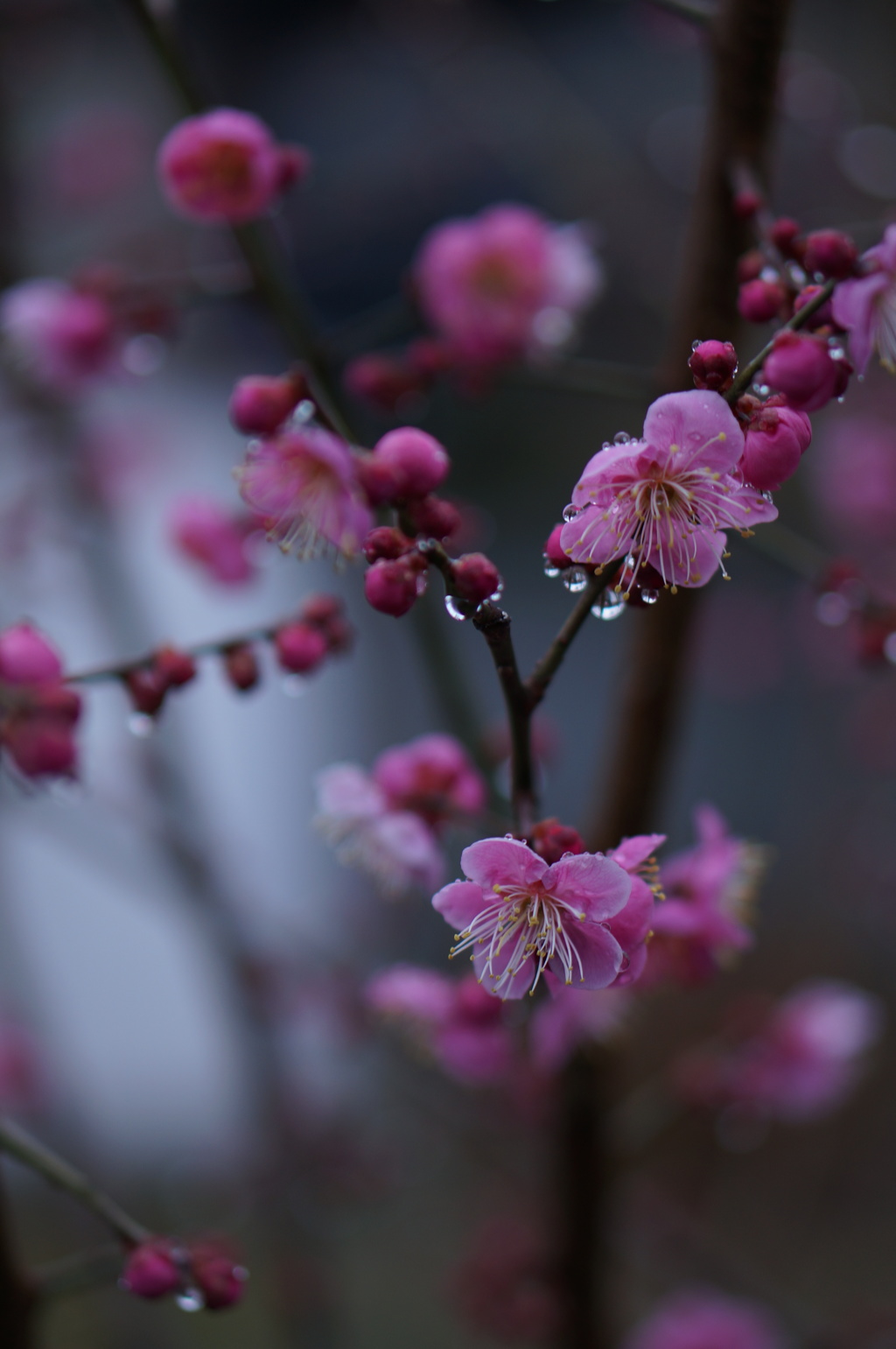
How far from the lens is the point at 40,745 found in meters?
0.62

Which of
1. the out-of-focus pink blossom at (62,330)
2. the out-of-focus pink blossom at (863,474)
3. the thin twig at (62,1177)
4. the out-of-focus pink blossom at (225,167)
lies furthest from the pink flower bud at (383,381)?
the out-of-focus pink blossom at (863,474)

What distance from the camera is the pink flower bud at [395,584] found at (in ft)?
1.72

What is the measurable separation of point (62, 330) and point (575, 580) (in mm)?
710

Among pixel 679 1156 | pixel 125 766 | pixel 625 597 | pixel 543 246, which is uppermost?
pixel 543 246

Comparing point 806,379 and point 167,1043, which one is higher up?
point 806,379

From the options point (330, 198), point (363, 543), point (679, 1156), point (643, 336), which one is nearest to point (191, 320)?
point (330, 198)

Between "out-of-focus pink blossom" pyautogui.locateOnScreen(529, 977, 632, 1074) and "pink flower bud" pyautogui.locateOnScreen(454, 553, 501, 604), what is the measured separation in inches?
17.4

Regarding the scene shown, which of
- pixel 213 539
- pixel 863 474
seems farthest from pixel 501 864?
pixel 863 474

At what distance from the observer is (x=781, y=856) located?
3.29 meters

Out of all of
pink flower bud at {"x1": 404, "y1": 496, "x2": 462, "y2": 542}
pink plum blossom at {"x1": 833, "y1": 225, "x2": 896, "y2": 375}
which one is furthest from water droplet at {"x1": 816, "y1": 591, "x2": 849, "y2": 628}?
pink flower bud at {"x1": 404, "y1": 496, "x2": 462, "y2": 542}

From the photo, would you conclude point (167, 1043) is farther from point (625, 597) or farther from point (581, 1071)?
point (625, 597)

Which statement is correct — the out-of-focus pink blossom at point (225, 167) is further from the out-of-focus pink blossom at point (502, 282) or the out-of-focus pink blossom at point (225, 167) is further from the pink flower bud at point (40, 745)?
the pink flower bud at point (40, 745)

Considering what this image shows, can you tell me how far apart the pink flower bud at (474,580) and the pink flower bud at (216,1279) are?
1.53ft

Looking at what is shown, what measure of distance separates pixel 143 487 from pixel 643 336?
1898 millimetres
